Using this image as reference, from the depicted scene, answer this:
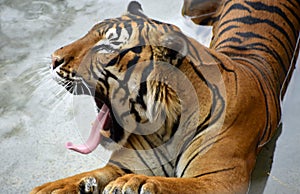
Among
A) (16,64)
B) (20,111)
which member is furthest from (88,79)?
(16,64)

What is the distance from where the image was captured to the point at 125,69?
1741 millimetres

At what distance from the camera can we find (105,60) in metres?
1.76

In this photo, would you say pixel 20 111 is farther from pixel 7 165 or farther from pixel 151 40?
pixel 151 40

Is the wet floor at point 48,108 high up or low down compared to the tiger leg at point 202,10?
down

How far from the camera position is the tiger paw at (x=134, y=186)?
1.55 m

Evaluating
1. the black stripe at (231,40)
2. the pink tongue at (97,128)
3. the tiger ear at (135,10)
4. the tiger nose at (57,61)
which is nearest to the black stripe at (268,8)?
the black stripe at (231,40)

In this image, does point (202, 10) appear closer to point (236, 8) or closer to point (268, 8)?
point (236, 8)

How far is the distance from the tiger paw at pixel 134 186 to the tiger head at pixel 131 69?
254 millimetres

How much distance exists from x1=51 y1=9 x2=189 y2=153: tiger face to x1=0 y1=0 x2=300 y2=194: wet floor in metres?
0.56

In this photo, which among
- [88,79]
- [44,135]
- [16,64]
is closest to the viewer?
[88,79]

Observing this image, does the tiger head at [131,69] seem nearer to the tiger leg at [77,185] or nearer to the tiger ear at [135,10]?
the tiger ear at [135,10]

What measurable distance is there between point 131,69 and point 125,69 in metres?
0.02

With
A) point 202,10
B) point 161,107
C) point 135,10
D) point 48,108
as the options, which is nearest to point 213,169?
point 161,107

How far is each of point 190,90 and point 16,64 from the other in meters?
1.36
